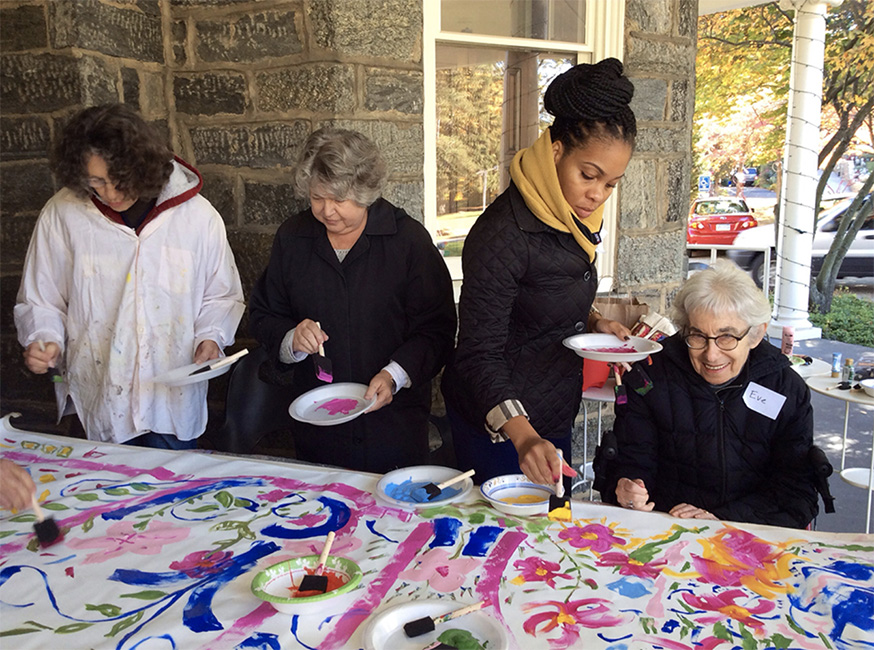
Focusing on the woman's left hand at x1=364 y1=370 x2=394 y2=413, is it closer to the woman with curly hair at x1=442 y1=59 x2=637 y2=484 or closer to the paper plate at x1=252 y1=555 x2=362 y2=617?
the woman with curly hair at x1=442 y1=59 x2=637 y2=484

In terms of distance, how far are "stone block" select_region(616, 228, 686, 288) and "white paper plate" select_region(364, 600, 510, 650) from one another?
9.40 ft

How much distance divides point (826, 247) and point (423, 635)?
41.5 ft

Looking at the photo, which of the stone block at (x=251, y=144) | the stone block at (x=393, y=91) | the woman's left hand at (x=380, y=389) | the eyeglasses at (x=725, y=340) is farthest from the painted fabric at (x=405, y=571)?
the stone block at (x=393, y=91)

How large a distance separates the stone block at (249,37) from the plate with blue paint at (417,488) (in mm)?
1904

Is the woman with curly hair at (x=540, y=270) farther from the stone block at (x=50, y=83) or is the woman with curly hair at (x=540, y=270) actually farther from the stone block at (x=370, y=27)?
the stone block at (x=50, y=83)

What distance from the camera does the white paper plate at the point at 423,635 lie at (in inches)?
47.9

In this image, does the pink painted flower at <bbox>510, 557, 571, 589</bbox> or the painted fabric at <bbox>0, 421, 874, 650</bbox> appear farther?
the pink painted flower at <bbox>510, 557, 571, 589</bbox>

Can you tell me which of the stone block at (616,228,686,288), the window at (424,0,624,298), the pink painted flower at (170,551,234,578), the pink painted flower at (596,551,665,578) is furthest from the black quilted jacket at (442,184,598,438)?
the stone block at (616,228,686,288)

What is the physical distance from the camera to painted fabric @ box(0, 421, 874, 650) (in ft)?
4.18

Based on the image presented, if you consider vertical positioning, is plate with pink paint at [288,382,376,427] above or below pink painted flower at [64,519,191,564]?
above

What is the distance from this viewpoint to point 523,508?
1.65 meters

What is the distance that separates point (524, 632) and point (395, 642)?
22 cm

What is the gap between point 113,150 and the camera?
222 centimetres

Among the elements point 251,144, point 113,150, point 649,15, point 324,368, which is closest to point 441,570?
point 324,368
